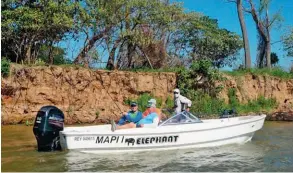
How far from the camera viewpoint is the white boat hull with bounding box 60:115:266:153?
1104 cm

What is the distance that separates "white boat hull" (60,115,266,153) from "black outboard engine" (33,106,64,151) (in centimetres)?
29

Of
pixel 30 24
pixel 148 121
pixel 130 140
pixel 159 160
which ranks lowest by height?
pixel 159 160

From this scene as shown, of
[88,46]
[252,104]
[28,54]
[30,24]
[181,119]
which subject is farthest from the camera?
[252,104]

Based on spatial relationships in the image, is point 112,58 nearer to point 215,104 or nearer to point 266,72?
point 215,104

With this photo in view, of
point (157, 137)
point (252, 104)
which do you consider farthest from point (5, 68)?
point (252, 104)

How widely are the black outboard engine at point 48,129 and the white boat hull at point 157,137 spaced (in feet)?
0.94

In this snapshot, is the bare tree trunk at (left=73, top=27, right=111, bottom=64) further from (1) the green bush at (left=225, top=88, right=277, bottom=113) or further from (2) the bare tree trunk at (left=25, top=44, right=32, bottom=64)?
(1) the green bush at (left=225, top=88, right=277, bottom=113)

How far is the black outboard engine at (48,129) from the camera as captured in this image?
36.3 feet

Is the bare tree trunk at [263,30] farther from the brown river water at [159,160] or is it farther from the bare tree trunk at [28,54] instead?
the brown river water at [159,160]

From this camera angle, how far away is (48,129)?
36.3 feet

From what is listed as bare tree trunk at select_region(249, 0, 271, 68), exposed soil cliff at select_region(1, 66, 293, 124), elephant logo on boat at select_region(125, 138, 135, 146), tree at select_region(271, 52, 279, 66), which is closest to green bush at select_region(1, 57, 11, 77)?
exposed soil cliff at select_region(1, 66, 293, 124)

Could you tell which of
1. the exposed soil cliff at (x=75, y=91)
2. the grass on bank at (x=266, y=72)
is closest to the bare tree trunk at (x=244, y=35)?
the grass on bank at (x=266, y=72)

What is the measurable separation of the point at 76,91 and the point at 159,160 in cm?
1124

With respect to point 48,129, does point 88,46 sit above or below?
above
